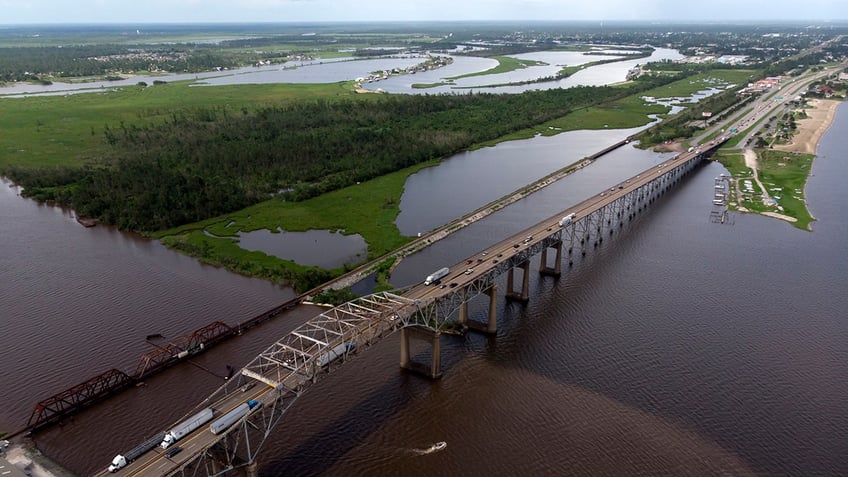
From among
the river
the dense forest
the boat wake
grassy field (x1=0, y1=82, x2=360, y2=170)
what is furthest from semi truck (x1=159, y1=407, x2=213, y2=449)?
grassy field (x1=0, y1=82, x2=360, y2=170)

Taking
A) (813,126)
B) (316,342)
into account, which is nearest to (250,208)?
(316,342)

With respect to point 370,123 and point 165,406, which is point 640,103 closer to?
point 370,123

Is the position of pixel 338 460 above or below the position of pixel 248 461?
below

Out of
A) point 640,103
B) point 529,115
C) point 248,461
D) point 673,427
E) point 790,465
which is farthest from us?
point 640,103

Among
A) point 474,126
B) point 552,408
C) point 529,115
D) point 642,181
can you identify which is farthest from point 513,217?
point 529,115

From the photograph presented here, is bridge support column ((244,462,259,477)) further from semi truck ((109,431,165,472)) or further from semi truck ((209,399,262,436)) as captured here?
semi truck ((109,431,165,472))

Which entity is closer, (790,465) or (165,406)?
(790,465)
